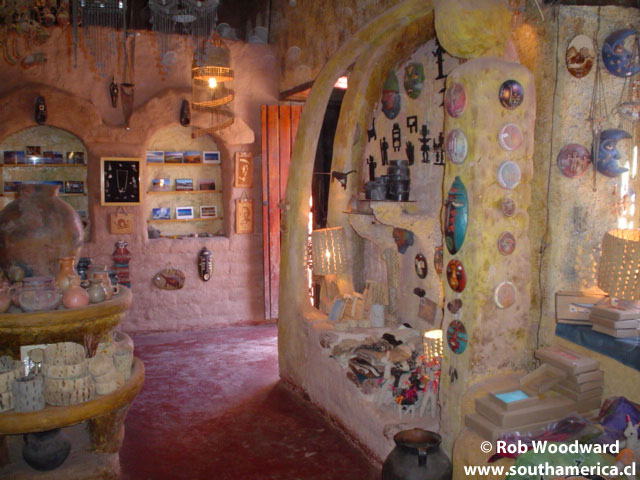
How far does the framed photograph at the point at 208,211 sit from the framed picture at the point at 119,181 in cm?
116

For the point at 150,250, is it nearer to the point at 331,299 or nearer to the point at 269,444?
the point at 331,299

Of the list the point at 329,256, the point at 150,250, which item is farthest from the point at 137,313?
the point at 329,256

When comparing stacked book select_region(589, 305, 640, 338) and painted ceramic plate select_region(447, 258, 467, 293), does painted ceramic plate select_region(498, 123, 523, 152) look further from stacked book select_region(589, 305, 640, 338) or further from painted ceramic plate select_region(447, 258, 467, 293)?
stacked book select_region(589, 305, 640, 338)

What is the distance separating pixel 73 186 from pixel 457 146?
20.5ft

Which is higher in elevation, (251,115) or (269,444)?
(251,115)

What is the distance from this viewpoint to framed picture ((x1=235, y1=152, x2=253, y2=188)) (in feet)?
27.1

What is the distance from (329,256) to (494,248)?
2.10 meters

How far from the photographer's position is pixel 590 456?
9.12 ft

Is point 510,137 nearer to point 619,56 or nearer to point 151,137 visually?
point 619,56

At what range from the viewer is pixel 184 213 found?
864 cm

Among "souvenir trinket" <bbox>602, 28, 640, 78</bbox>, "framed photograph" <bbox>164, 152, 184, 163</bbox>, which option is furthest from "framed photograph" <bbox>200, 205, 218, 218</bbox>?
"souvenir trinket" <bbox>602, 28, 640, 78</bbox>

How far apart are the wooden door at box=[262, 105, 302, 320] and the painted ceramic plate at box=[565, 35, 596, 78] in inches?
209

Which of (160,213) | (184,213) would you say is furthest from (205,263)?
(160,213)

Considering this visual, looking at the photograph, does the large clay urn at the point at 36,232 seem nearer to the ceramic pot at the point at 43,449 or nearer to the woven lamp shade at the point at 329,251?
the ceramic pot at the point at 43,449
